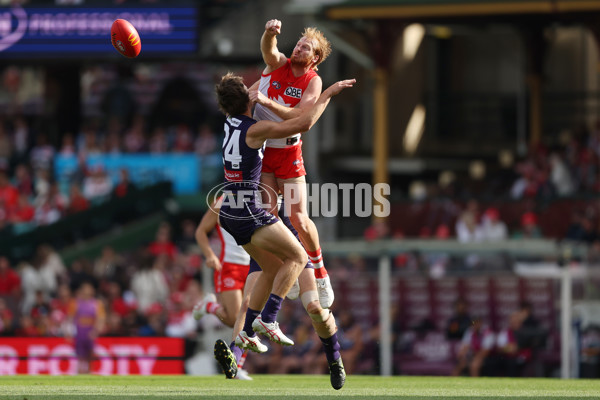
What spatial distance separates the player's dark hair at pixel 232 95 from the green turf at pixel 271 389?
7.40 feet

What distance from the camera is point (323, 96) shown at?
9938 millimetres

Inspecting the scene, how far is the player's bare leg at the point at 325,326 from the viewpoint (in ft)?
33.2

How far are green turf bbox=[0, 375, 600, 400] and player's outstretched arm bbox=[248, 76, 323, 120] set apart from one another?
2241 mm

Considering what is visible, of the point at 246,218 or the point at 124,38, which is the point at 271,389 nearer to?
the point at 246,218

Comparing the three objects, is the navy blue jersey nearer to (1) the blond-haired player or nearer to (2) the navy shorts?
(2) the navy shorts

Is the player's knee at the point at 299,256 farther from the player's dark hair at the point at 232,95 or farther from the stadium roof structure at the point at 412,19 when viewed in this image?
the stadium roof structure at the point at 412,19

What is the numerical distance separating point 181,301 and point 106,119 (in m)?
14.0

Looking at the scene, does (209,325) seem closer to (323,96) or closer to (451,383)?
(451,383)

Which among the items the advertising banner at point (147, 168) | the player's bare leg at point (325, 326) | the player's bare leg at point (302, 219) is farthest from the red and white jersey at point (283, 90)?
the advertising banner at point (147, 168)

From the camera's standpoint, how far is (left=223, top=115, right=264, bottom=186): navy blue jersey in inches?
390

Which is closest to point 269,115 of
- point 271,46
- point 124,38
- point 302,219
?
point 271,46

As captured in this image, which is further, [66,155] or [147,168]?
[66,155]

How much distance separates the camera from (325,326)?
10234 mm

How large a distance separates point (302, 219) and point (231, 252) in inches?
93.9
